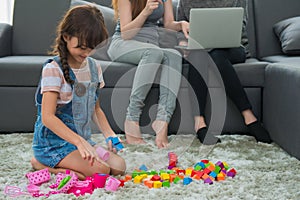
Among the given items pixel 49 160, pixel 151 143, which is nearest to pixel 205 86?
pixel 151 143

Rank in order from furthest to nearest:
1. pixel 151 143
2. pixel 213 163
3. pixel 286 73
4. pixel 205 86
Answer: pixel 205 86, pixel 151 143, pixel 286 73, pixel 213 163

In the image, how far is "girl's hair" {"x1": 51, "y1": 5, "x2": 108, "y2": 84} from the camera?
4.47 feet

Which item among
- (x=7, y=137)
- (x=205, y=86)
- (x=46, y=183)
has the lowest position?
(x=7, y=137)

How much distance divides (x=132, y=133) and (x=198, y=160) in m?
0.38

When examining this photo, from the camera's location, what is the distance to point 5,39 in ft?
8.18

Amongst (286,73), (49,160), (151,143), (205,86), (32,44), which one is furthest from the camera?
(32,44)

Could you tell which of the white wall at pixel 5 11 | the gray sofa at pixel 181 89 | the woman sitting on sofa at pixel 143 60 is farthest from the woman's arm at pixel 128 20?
the white wall at pixel 5 11

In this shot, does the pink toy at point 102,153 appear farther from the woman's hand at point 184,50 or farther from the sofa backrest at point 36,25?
the sofa backrest at point 36,25

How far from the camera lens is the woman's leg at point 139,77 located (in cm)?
192

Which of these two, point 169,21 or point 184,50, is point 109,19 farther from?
point 184,50

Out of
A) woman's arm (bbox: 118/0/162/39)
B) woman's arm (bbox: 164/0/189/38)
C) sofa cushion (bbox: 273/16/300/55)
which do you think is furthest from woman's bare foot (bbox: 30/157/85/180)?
sofa cushion (bbox: 273/16/300/55)

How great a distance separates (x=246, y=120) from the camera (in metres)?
1.97

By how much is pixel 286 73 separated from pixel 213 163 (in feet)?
1.55

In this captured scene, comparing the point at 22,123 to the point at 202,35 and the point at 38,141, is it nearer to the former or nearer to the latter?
the point at 38,141
